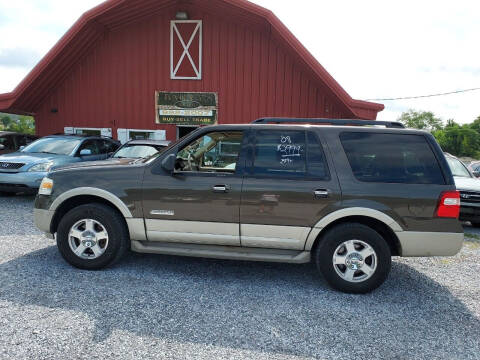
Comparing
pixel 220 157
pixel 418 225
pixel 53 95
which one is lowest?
pixel 418 225

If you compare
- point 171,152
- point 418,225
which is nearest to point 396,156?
point 418,225

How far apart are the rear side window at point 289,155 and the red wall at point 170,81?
844cm

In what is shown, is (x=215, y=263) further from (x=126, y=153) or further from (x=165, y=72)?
(x=165, y=72)

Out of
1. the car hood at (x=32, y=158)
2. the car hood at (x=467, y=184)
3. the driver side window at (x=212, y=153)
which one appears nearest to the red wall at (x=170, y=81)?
the car hood at (x=467, y=184)

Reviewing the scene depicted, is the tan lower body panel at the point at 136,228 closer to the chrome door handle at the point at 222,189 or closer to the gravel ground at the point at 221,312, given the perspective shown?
the gravel ground at the point at 221,312

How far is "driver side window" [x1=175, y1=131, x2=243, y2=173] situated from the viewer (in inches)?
164

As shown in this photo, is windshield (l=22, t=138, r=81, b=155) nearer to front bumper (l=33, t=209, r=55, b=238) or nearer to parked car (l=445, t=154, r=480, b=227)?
front bumper (l=33, t=209, r=55, b=238)

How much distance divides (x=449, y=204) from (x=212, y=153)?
3015 mm

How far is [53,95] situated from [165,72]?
479cm

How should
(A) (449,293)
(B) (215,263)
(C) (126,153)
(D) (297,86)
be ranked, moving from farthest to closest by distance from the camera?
(D) (297,86) < (C) (126,153) < (B) (215,263) < (A) (449,293)

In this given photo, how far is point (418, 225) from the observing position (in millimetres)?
3619

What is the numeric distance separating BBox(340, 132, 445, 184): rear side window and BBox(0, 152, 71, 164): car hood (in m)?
7.06

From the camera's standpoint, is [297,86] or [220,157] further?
[297,86]

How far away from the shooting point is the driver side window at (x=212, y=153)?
4175mm
